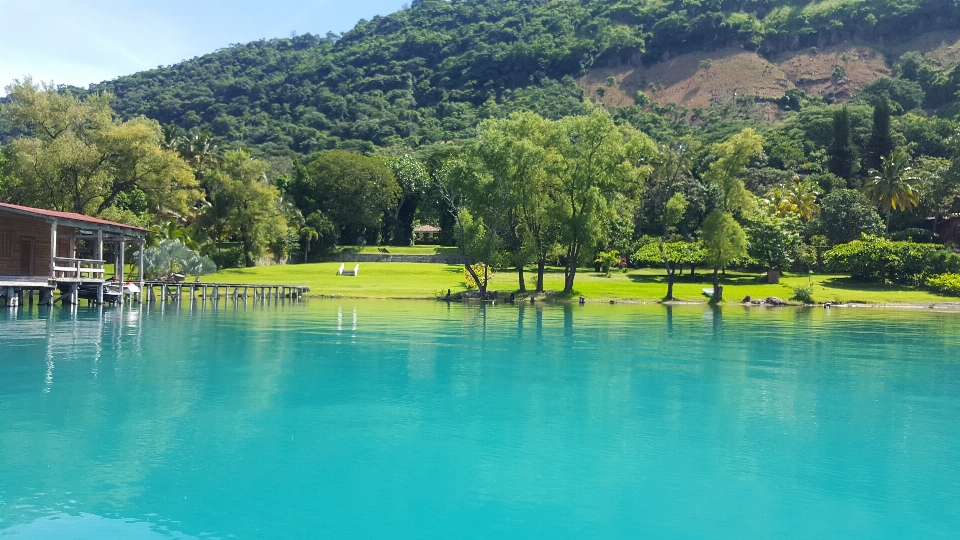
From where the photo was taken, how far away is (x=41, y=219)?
124ft

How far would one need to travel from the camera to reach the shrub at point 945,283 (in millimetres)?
55272

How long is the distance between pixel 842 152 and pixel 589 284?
2062 inches

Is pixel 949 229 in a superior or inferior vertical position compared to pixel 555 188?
inferior

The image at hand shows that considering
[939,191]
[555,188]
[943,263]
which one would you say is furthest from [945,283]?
[555,188]

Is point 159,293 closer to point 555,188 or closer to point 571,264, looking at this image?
point 555,188

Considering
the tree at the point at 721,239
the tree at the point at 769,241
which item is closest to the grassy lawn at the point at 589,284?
the tree at the point at 769,241

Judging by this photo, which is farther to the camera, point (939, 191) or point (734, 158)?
point (939, 191)

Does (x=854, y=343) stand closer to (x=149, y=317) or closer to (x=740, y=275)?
(x=149, y=317)

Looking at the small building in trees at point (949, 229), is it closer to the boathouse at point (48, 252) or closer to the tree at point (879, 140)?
the tree at point (879, 140)

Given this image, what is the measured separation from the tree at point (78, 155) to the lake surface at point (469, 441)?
29.2m

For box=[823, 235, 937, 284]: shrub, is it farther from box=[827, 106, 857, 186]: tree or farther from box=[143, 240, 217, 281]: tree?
box=[143, 240, 217, 281]: tree

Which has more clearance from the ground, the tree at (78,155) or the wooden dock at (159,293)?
the tree at (78,155)

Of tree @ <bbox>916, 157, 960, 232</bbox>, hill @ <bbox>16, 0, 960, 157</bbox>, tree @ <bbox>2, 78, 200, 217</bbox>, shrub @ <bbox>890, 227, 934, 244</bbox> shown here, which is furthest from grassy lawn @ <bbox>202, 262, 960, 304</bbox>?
hill @ <bbox>16, 0, 960, 157</bbox>

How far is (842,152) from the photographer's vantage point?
91750 mm
